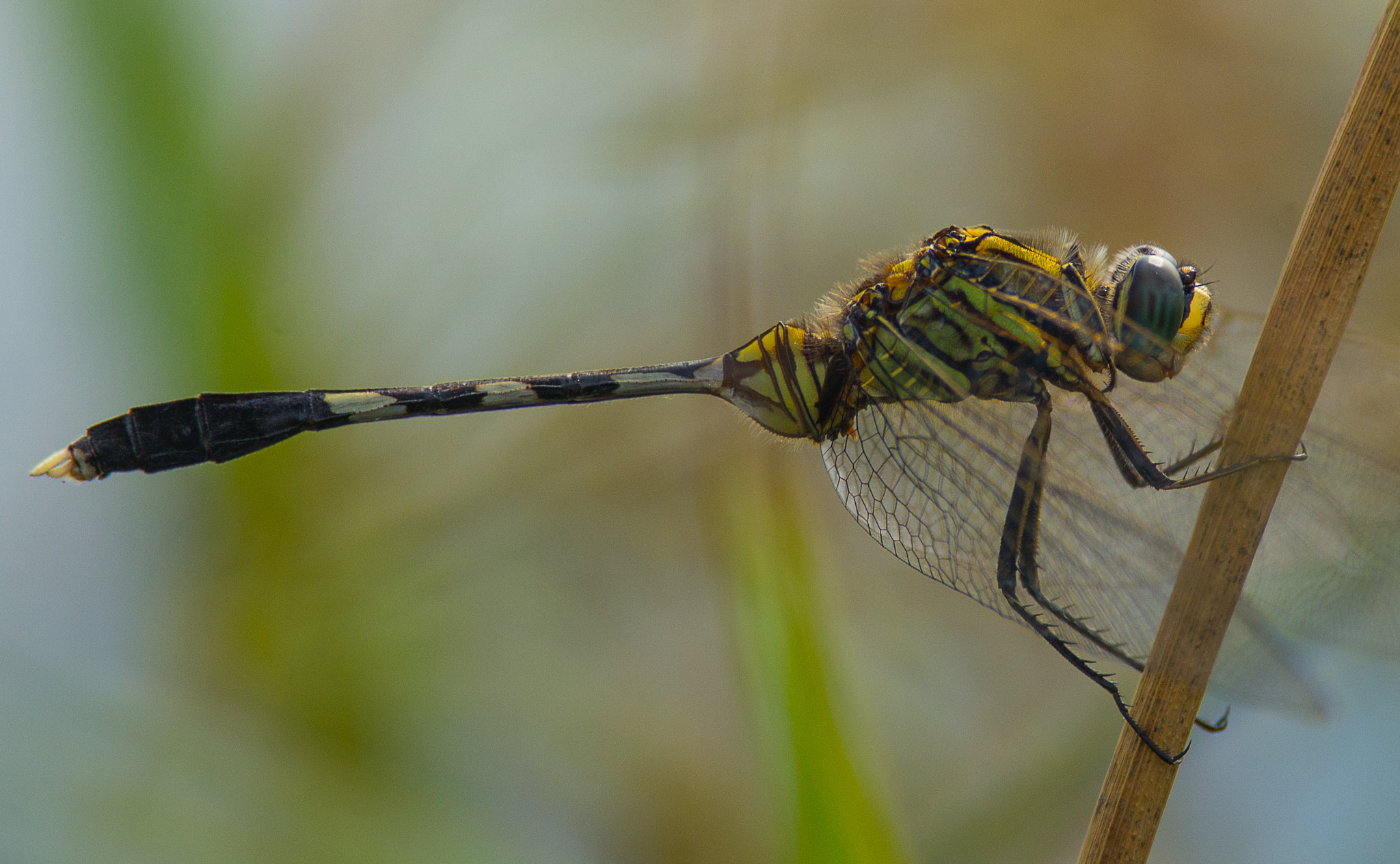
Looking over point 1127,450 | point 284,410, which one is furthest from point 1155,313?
point 284,410

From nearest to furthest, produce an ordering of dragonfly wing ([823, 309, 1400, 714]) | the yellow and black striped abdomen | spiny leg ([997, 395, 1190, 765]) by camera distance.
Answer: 1. dragonfly wing ([823, 309, 1400, 714])
2. spiny leg ([997, 395, 1190, 765])
3. the yellow and black striped abdomen

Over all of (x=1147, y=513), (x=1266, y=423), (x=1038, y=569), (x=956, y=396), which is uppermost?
(x=1266, y=423)

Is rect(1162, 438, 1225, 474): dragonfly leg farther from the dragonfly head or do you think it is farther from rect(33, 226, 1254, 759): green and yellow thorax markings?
the dragonfly head

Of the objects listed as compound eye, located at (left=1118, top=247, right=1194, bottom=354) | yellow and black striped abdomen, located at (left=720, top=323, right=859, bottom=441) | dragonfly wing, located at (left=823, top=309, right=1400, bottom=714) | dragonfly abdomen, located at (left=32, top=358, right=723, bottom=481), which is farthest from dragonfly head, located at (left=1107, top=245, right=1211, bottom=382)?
dragonfly abdomen, located at (left=32, top=358, right=723, bottom=481)

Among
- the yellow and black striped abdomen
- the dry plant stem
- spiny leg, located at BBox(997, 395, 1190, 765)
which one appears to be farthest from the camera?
the yellow and black striped abdomen

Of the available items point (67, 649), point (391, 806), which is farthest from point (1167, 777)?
point (67, 649)

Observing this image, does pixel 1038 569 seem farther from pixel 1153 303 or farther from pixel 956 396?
pixel 1153 303

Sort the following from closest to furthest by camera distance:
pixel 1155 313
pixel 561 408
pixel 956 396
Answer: pixel 1155 313
pixel 956 396
pixel 561 408
